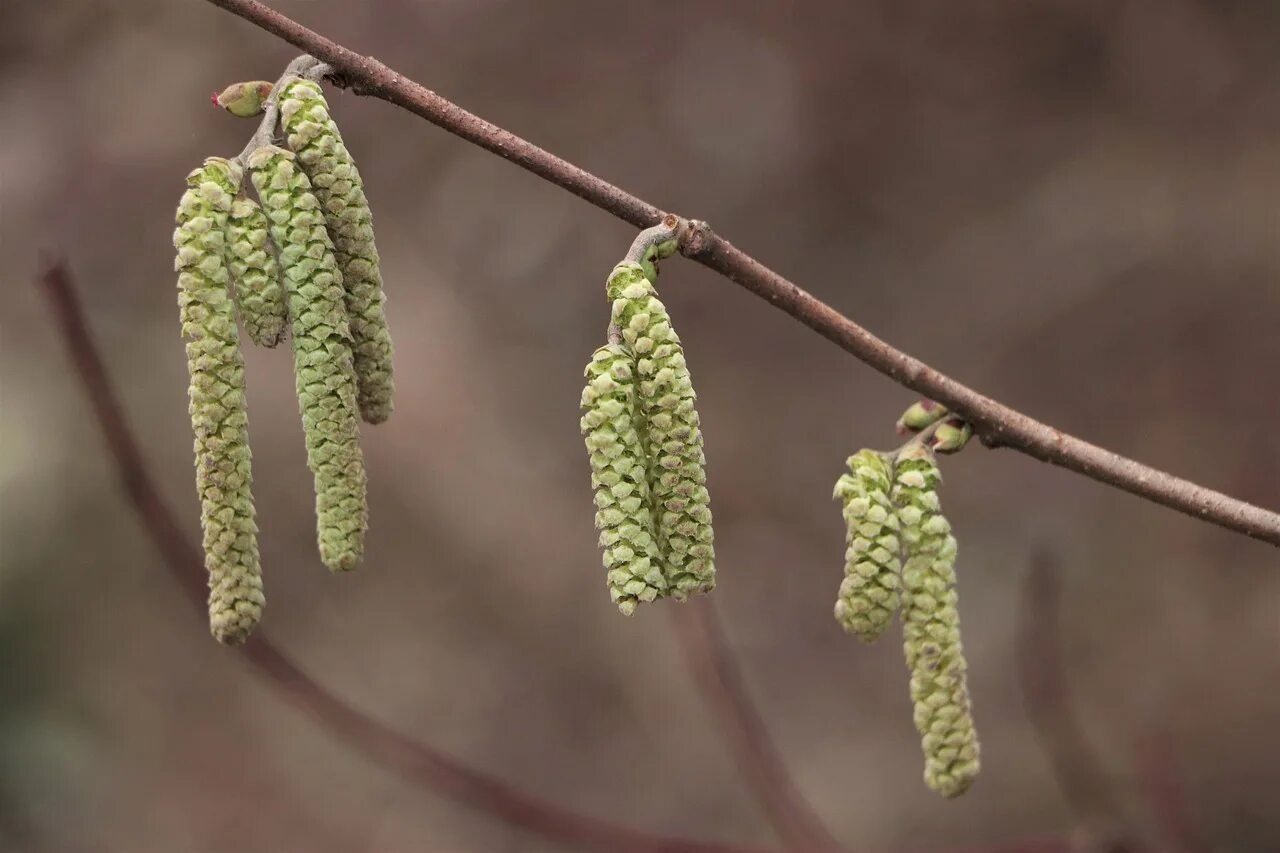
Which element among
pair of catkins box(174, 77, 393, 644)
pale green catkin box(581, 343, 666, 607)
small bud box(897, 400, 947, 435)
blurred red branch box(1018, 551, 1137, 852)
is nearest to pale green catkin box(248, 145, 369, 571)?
pair of catkins box(174, 77, 393, 644)

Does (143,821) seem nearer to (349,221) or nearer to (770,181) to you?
(770,181)

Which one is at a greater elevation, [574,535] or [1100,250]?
[1100,250]

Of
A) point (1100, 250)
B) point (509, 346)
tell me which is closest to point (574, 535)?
point (509, 346)

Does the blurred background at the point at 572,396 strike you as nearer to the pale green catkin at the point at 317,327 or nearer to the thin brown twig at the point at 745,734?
the thin brown twig at the point at 745,734

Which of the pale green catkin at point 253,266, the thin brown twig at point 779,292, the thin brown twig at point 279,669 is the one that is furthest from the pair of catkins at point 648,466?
the thin brown twig at point 279,669

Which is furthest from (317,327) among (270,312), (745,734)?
(745,734)

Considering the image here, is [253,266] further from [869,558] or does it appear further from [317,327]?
Answer: [869,558]
